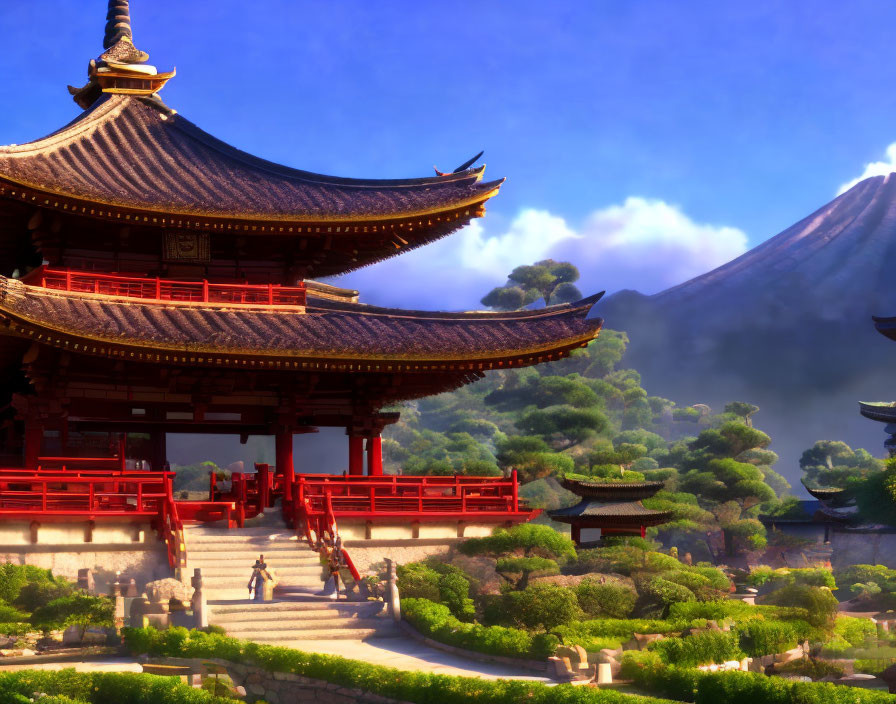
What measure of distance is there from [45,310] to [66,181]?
11.7 feet

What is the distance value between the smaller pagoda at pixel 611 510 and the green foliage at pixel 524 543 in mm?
16627

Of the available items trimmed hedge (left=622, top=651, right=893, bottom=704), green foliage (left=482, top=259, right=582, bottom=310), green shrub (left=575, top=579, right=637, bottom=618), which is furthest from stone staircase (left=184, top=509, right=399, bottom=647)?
green foliage (left=482, top=259, right=582, bottom=310)

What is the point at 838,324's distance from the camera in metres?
146

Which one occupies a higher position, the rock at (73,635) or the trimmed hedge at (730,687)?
the rock at (73,635)

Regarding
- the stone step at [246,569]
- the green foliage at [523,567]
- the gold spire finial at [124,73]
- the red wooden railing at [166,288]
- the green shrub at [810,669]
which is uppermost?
the gold spire finial at [124,73]

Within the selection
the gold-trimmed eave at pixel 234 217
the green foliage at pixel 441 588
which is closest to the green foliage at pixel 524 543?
the green foliage at pixel 441 588

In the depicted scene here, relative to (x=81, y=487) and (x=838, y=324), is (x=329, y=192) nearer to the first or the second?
(x=81, y=487)

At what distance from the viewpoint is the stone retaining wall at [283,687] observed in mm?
16891

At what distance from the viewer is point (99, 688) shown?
16.9m

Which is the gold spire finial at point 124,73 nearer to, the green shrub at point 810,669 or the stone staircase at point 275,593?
the stone staircase at point 275,593

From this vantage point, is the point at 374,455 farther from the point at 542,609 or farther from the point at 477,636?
the point at 477,636

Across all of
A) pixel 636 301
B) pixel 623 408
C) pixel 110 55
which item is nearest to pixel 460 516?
pixel 110 55

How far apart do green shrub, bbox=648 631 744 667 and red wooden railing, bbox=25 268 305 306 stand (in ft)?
44.9

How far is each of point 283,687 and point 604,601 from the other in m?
7.44
